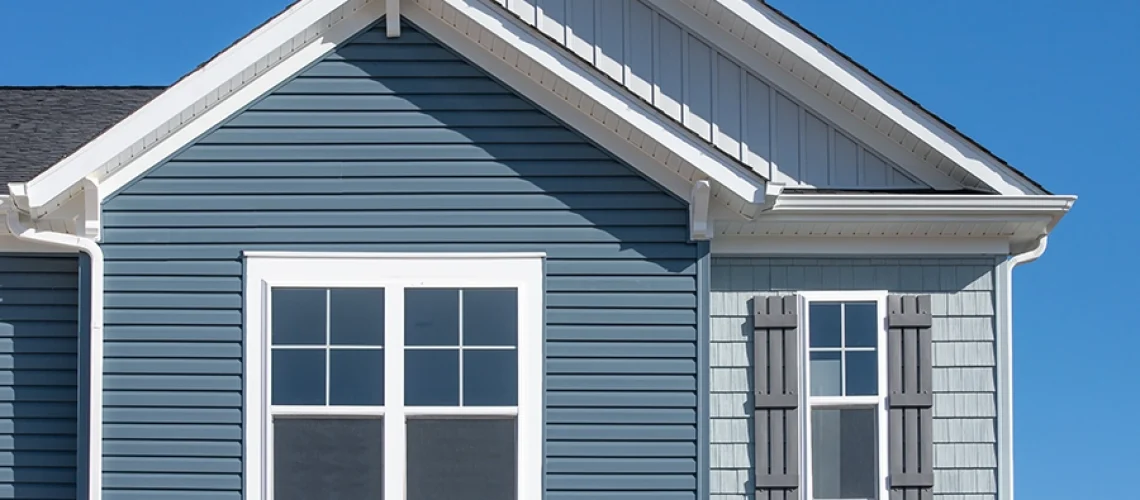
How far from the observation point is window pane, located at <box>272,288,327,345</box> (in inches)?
308

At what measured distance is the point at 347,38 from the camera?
7.93m

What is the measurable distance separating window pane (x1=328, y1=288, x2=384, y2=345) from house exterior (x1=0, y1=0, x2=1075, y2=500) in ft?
0.06

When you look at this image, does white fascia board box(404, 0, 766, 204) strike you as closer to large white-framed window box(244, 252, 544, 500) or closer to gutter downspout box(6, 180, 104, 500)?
large white-framed window box(244, 252, 544, 500)

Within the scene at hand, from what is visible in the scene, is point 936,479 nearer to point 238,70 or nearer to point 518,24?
point 518,24

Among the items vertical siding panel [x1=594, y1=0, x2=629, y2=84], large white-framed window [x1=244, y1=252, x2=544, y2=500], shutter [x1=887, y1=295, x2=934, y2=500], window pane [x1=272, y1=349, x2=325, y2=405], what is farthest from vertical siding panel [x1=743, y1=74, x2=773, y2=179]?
window pane [x1=272, y1=349, x2=325, y2=405]

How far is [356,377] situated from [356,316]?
0.36 m

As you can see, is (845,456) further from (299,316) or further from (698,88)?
(299,316)

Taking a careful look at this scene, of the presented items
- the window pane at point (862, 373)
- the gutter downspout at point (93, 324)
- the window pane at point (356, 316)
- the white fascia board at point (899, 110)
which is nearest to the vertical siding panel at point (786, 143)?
the white fascia board at point (899, 110)

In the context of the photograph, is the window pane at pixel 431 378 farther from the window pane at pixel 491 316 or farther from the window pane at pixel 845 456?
the window pane at pixel 845 456

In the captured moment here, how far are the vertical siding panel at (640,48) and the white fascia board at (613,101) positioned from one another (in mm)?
1256

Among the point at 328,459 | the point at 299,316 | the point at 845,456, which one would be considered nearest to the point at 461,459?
the point at 328,459

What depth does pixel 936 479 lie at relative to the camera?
8.16 meters

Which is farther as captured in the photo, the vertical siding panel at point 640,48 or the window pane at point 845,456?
the vertical siding panel at point 640,48

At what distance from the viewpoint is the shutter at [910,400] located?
26.6 feet
